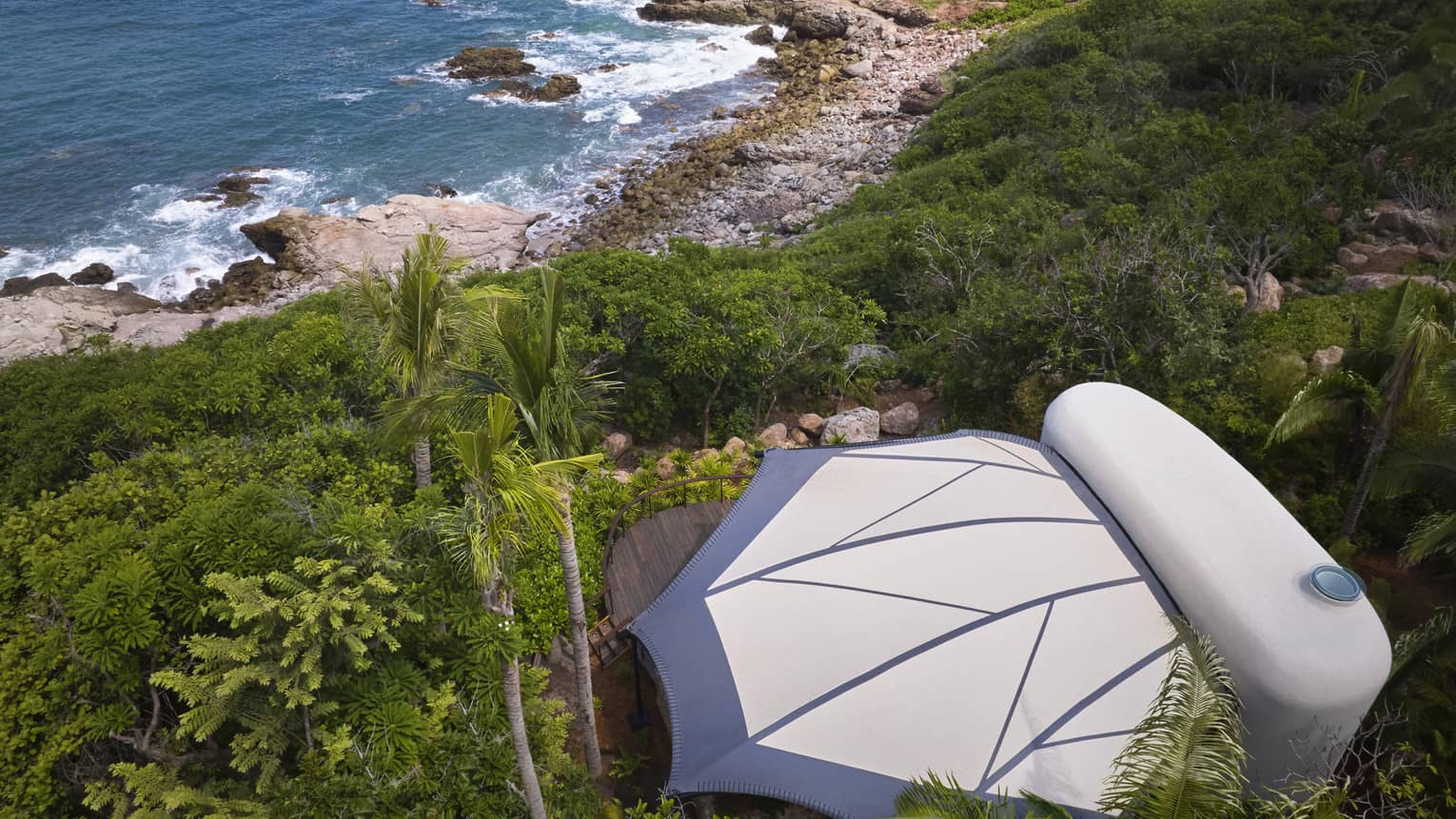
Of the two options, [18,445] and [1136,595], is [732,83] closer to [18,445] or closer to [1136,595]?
[18,445]

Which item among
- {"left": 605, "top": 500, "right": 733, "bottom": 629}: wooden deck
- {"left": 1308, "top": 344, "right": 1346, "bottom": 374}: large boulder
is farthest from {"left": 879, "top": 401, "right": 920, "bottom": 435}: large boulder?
{"left": 1308, "top": 344, "right": 1346, "bottom": 374}: large boulder

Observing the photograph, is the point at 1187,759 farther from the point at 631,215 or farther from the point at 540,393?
the point at 631,215

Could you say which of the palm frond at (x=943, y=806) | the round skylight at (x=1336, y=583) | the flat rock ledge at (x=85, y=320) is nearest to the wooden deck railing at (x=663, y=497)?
the palm frond at (x=943, y=806)

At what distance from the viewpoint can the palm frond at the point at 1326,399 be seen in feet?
37.4

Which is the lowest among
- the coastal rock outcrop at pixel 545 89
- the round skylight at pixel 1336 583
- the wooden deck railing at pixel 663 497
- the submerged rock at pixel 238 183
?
the submerged rock at pixel 238 183

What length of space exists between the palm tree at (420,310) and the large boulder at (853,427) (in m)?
8.88

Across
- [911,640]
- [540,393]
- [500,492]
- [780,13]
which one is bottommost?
[911,640]

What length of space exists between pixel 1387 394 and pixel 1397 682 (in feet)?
14.0

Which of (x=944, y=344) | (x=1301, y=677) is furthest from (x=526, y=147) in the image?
(x=1301, y=677)

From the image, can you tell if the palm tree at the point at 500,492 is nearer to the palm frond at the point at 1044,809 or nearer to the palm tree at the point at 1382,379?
the palm frond at the point at 1044,809

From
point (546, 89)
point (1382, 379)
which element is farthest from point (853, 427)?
point (546, 89)

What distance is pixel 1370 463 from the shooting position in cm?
1160

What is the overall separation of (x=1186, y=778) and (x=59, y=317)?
3558 cm

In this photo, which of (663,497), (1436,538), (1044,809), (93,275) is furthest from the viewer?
(93,275)
